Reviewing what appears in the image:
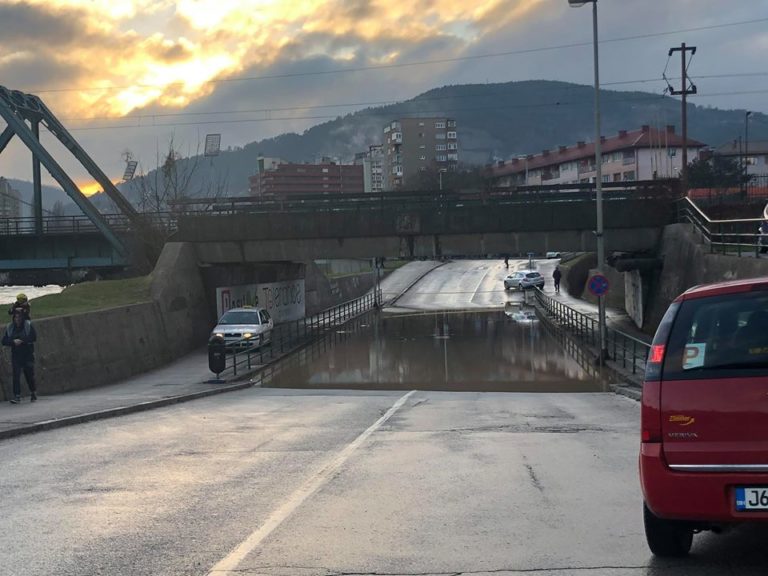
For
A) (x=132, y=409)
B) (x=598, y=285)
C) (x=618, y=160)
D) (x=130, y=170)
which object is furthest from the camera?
(x=618, y=160)

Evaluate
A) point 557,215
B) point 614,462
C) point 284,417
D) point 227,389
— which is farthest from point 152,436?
point 557,215

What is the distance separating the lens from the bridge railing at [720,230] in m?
26.6

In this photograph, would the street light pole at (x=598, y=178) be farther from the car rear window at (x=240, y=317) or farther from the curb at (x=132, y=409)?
the car rear window at (x=240, y=317)

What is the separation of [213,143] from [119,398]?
5267 cm

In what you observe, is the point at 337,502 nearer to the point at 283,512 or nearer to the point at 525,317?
the point at 283,512

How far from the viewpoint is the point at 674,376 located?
5090 millimetres

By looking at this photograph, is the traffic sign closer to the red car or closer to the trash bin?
the trash bin

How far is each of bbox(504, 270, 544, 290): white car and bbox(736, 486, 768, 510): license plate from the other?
62.6 m

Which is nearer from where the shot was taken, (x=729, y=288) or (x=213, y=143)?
(x=729, y=288)

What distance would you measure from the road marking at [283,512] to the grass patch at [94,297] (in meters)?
17.1

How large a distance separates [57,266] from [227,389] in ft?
81.4

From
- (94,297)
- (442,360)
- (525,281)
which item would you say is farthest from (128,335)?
(525,281)

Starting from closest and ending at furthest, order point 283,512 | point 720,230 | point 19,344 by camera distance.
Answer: point 283,512, point 19,344, point 720,230

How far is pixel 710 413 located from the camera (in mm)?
4934
